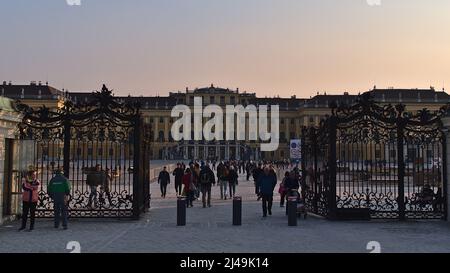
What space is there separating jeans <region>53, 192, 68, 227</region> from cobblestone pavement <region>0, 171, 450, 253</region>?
280 millimetres

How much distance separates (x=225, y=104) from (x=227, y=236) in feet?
305

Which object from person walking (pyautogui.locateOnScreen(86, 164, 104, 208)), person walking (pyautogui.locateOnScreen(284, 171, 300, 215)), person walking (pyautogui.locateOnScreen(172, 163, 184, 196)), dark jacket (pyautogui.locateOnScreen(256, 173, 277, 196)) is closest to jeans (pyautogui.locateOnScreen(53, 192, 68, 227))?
person walking (pyautogui.locateOnScreen(86, 164, 104, 208))

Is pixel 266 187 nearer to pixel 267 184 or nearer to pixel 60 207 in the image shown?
pixel 267 184

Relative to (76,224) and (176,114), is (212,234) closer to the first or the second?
(76,224)

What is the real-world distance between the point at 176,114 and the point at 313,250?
301ft

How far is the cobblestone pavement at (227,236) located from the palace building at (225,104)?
7289 cm

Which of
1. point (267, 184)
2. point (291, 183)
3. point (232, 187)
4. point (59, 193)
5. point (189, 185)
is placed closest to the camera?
point (59, 193)

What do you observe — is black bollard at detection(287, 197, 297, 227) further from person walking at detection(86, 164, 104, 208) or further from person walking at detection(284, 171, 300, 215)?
person walking at detection(86, 164, 104, 208)

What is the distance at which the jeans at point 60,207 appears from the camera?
1197cm

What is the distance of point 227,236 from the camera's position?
1099 cm

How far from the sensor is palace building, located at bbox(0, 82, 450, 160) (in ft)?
301

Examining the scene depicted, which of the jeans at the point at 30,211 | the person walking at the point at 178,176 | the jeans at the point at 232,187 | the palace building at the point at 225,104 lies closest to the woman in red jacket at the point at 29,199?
the jeans at the point at 30,211

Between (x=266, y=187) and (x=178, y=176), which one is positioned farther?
(x=178, y=176)

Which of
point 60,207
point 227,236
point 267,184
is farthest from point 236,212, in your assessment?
point 60,207
